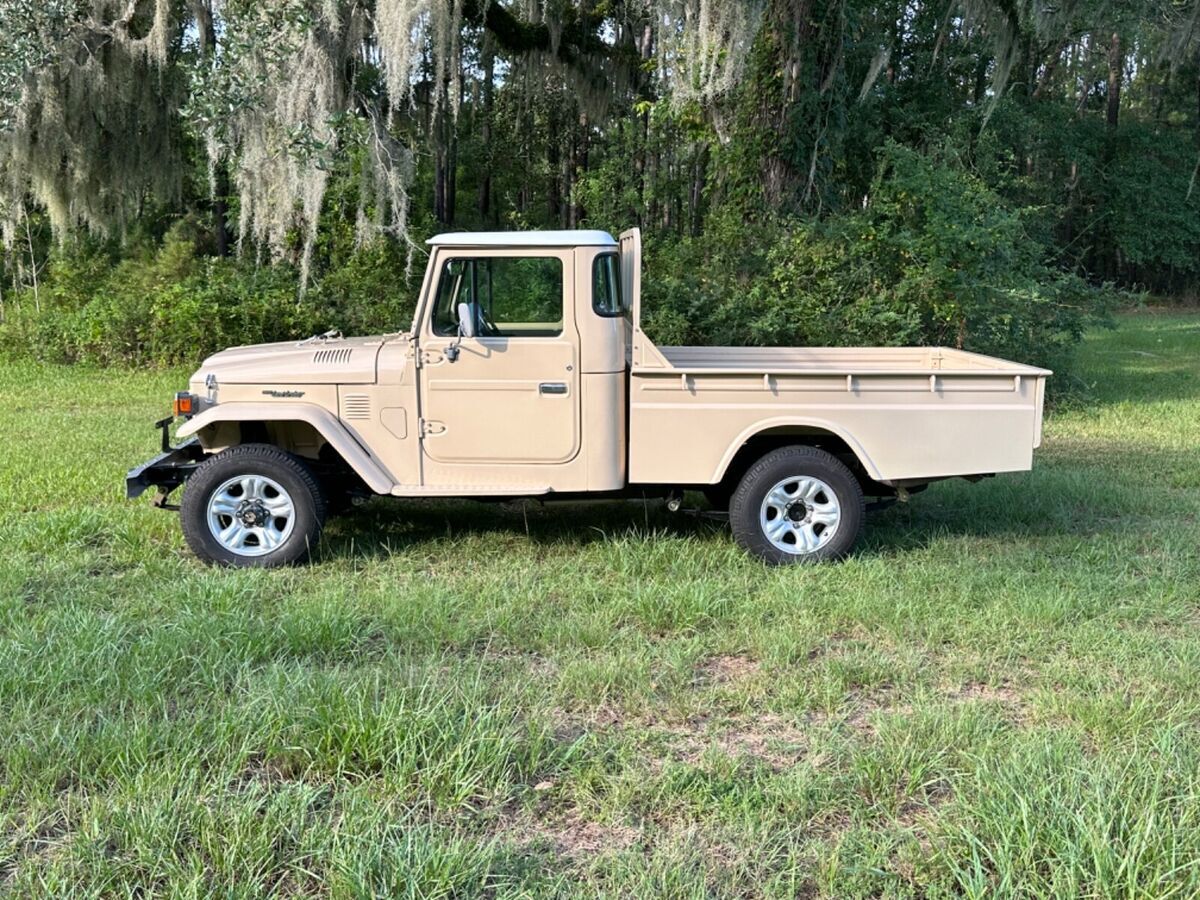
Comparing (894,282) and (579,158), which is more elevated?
(579,158)

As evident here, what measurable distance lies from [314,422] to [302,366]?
0.35 meters

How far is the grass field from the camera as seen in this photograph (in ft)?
8.95

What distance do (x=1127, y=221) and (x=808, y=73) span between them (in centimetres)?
2516

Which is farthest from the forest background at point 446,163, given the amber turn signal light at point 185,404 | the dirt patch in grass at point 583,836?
the dirt patch in grass at point 583,836

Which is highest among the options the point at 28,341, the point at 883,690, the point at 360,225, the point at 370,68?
the point at 370,68

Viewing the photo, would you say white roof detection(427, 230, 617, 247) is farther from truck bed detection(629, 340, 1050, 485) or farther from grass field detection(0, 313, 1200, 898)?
grass field detection(0, 313, 1200, 898)

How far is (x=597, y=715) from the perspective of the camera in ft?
12.1

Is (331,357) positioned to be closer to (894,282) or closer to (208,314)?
(894,282)

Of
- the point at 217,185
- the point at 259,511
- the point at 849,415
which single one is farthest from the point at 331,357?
the point at 217,185

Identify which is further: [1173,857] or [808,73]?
[808,73]

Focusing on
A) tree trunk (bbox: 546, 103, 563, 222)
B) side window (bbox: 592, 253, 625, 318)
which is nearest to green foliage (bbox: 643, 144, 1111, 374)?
side window (bbox: 592, 253, 625, 318)

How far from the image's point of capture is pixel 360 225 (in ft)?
37.9

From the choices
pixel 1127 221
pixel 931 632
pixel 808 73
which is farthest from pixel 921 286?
pixel 1127 221

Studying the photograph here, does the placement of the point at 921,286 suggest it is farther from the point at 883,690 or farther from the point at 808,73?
the point at 883,690
